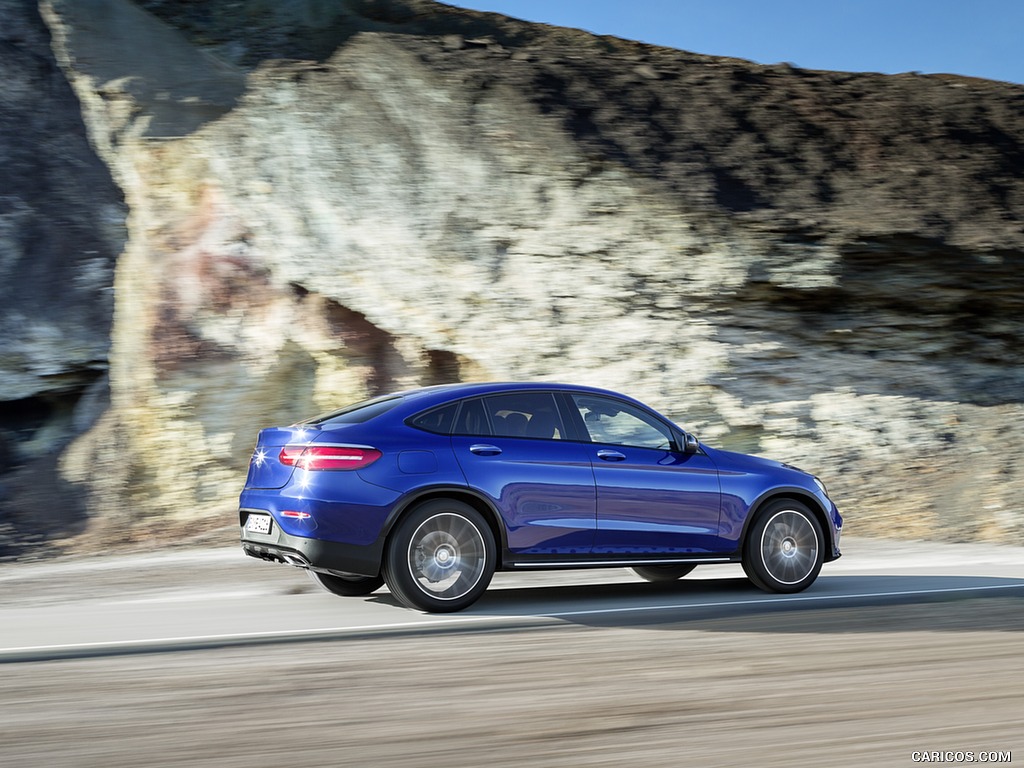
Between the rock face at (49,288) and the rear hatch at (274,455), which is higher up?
the rock face at (49,288)

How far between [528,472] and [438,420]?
0.70 meters

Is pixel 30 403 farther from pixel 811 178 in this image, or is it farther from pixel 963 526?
pixel 963 526

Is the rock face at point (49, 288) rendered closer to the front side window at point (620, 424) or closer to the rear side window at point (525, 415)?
the rear side window at point (525, 415)

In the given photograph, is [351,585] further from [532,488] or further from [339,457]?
[532,488]

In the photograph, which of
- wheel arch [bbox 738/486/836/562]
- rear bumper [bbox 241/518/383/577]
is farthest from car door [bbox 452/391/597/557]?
wheel arch [bbox 738/486/836/562]

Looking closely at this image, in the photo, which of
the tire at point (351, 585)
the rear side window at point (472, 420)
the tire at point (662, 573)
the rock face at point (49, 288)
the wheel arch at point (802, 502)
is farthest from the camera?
the rock face at point (49, 288)

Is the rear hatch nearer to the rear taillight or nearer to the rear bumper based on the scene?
the rear taillight

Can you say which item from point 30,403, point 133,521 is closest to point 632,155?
point 133,521

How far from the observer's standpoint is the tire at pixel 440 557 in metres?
6.90

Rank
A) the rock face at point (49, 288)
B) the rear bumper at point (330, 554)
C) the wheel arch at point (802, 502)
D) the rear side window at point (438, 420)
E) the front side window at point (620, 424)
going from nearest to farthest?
the rear bumper at point (330, 554)
the rear side window at point (438, 420)
the front side window at point (620, 424)
the wheel arch at point (802, 502)
the rock face at point (49, 288)

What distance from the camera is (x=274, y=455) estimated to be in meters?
7.23

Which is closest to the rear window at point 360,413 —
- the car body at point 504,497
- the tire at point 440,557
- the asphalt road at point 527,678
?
the car body at point 504,497

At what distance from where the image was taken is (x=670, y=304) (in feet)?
58.2

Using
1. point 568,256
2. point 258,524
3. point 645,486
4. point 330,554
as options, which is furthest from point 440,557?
point 568,256
